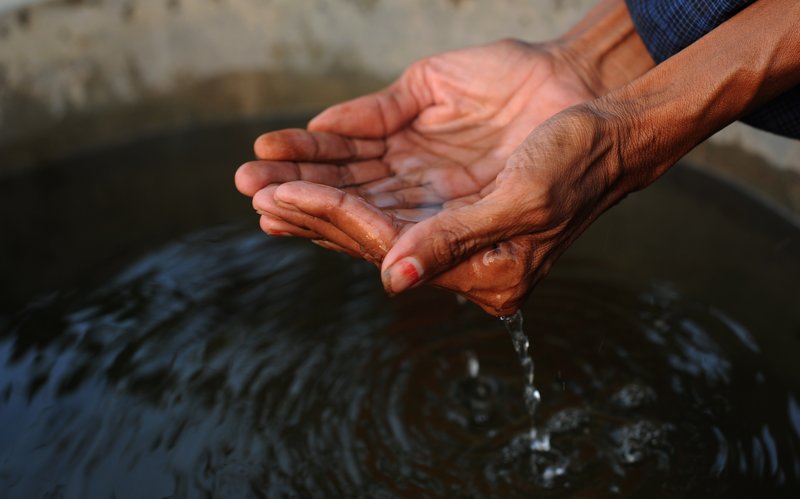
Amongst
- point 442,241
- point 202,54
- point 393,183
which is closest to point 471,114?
point 393,183

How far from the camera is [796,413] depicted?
1.56 m

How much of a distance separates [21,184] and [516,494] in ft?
6.01

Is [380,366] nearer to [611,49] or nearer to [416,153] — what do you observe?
[416,153]

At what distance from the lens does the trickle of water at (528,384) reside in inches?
59.0

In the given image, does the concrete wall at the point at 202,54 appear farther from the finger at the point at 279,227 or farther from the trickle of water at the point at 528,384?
the finger at the point at 279,227

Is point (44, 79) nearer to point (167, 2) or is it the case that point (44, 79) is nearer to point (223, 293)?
point (167, 2)

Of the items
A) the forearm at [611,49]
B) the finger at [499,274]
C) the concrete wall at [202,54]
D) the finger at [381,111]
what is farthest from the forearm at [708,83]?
the concrete wall at [202,54]

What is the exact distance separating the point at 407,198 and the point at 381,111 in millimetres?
259

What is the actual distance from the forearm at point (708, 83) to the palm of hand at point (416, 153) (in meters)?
0.25

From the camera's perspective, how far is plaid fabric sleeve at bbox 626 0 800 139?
1331 millimetres

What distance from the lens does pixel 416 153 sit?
5.23ft

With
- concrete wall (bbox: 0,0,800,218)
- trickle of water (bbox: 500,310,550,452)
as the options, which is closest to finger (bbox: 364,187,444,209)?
trickle of water (bbox: 500,310,550,452)

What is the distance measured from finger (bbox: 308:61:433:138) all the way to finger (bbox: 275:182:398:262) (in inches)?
14.4

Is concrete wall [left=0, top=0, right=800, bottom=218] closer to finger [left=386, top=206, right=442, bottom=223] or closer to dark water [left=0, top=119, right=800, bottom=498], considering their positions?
dark water [left=0, top=119, right=800, bottom=498]
